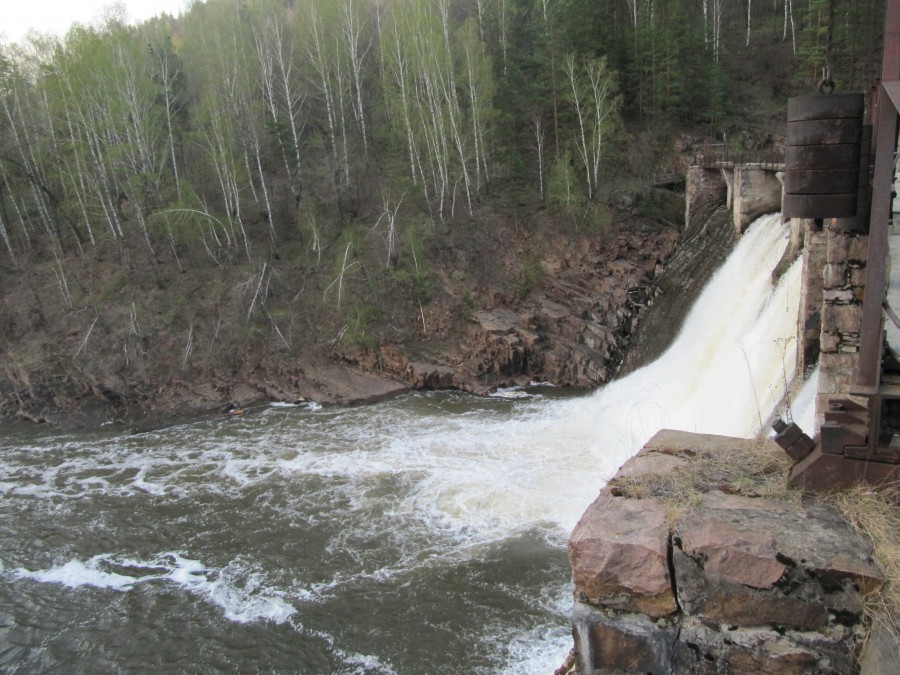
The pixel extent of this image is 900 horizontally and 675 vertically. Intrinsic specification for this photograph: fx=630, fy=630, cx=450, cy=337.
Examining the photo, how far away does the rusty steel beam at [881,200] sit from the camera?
3.91 meters

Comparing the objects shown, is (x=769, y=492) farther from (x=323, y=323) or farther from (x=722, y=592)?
(x=323, y=323)

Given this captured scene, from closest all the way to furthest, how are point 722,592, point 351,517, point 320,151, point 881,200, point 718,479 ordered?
point 722,592
point 881,200
point 718,479
point 351,517
point 320,151

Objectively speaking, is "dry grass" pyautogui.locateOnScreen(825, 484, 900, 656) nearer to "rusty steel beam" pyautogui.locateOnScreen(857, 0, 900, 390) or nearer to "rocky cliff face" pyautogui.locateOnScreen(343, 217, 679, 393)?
"rusty steel beam" pyautogui.locateOnScreen(857, 0, 900, 390)

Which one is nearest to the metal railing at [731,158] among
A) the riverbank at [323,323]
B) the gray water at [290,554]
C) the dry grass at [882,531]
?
the riverbank at [323,323]

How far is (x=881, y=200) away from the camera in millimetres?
3967

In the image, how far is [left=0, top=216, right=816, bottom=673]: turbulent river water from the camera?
29.0 ft

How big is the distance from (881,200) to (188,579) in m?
10.8

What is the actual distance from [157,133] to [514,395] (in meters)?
16.6

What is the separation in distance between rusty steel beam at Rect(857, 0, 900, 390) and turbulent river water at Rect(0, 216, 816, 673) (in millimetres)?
5319

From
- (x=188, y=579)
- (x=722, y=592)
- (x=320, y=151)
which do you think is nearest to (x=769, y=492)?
(x=722, y=592)

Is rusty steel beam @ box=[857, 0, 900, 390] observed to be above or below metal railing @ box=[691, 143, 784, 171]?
above

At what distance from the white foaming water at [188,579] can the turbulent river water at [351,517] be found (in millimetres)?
34

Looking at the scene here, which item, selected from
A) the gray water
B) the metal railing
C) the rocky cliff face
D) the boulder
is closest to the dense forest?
the rocky cliff face

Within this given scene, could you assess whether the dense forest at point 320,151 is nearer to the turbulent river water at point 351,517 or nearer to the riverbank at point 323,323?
the riverbank at point 323,323
